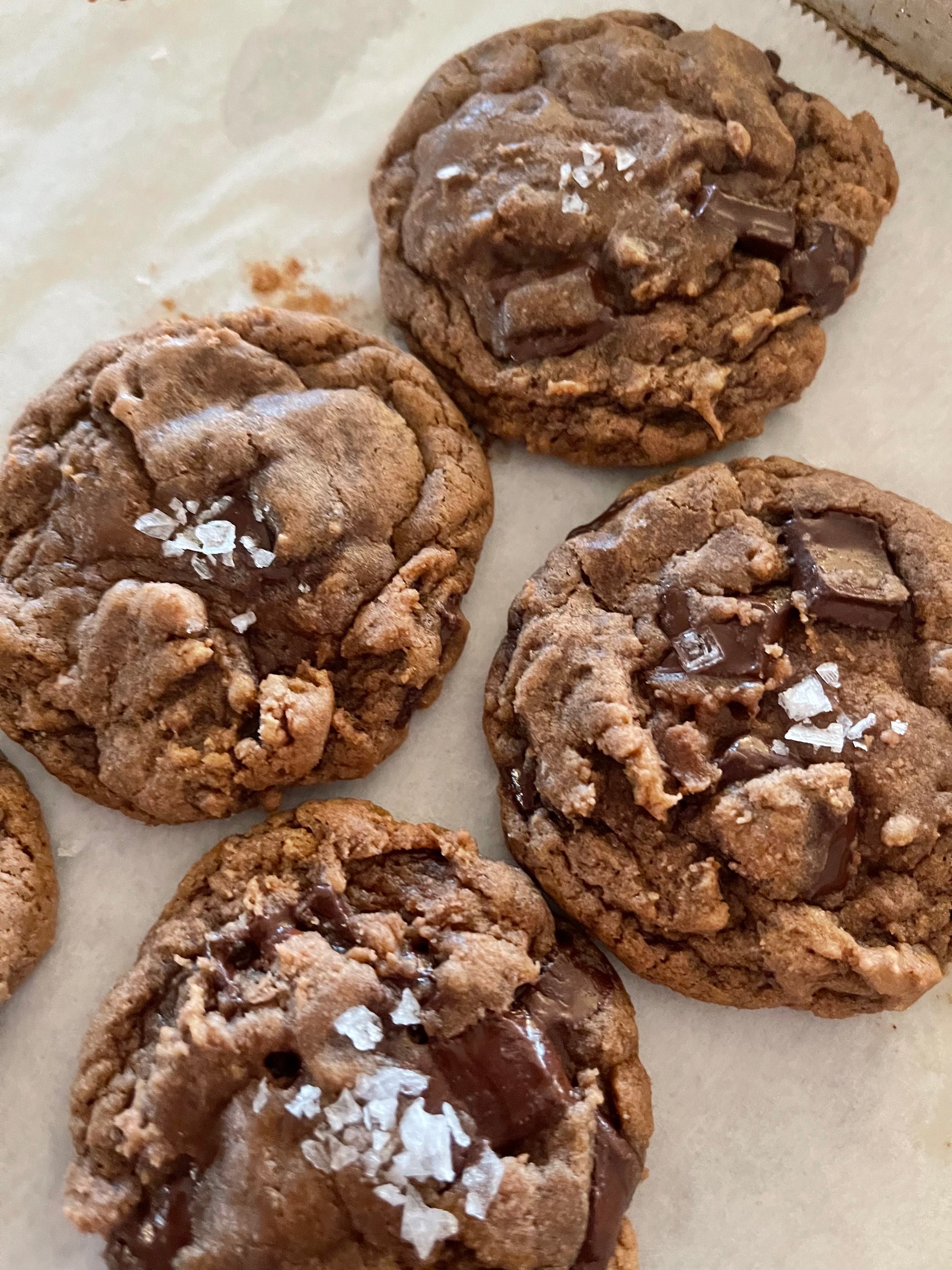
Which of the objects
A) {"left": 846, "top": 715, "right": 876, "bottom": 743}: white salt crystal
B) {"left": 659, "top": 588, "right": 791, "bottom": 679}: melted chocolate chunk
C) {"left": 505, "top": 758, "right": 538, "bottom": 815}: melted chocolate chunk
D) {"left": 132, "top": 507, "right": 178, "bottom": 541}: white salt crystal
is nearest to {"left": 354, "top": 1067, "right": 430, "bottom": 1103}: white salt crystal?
Answer: {"left": 505, "top": 758, "right": 538, "bottom": 815}: melted chocolate chunk

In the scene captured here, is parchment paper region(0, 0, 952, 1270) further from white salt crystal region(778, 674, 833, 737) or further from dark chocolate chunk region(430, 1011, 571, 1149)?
white salt crystal region(778, 674, 833, 737)

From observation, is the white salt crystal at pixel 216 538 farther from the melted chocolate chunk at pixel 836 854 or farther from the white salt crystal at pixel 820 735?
the melted chocolate chunk at pixel 836 854

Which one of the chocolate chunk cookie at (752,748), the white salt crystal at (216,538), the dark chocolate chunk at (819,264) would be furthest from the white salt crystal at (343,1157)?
the dark chocolate chunk at (819,264)

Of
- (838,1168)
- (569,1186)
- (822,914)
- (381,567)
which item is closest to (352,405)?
(381,567)

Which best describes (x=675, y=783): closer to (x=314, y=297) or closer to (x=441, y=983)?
(x=441, y=983)

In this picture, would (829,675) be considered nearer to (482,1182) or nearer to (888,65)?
(482,1182)
